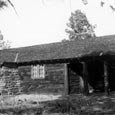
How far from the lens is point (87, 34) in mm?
56219

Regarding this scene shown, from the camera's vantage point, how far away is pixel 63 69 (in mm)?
21969

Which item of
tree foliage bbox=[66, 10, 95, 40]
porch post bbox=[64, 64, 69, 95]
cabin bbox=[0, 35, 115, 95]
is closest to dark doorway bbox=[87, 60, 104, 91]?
cabin bbox=[0, 35, 115, 95]

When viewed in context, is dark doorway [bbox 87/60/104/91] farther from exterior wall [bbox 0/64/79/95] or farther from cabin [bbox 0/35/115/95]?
exterior wall [bbox 0/64/79/95]

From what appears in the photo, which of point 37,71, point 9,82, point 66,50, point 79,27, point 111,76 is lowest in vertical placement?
point 9,82

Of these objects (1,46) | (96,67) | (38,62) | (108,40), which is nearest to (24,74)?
(38,62)

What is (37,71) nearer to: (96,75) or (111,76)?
(96,75)

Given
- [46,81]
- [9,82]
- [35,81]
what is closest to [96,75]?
[46,81]

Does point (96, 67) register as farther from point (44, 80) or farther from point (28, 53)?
point (28, 53)

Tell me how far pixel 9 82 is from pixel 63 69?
16.3ft

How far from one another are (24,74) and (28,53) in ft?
7.44

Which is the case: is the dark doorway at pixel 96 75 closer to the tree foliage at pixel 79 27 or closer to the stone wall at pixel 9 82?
the stone wall at pixel 9 82

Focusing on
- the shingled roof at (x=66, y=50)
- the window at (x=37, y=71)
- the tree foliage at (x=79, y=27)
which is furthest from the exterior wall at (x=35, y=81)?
the tree foliage at (x=79, y=27)

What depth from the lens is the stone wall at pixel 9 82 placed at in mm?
22766

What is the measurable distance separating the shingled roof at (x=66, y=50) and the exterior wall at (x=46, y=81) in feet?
3.09
